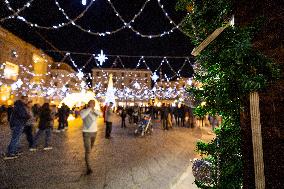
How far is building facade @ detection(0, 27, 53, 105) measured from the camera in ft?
115

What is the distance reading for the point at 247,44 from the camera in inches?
93.7

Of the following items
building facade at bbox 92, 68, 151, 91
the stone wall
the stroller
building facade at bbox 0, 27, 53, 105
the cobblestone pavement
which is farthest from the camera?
building facade at bbox 92, 68, 151, 91

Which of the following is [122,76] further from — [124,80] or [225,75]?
[225,75]

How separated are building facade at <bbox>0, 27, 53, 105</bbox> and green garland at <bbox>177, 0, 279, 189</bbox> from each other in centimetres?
3100

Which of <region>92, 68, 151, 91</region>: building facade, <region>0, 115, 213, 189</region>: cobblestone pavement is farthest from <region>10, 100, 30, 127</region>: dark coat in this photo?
<region>92, 68, 151, 91</region>: building facade

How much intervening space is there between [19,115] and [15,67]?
3354cm

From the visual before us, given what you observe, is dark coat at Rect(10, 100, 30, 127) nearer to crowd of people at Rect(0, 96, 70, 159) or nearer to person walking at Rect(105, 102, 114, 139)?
crowd of people at Rect(0, 96, 70, 159)

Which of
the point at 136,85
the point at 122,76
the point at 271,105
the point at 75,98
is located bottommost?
the point at 271,105

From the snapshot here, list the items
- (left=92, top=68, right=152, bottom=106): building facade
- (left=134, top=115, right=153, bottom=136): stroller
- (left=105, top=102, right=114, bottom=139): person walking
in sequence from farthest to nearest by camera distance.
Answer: (left=92, top=68, right=152, bottom=106): building facade
(left=134, top=115, right=153, bottom=136): stroller
(left=105, top=102, right=114, bottom=139): person walking

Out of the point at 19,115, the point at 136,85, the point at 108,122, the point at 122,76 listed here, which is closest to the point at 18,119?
the point at 19,115

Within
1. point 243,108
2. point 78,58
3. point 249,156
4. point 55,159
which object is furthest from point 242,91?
point 78,58

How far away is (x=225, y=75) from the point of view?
8.64 ft

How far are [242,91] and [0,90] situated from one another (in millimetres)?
37748

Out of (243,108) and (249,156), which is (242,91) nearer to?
(243,108)
